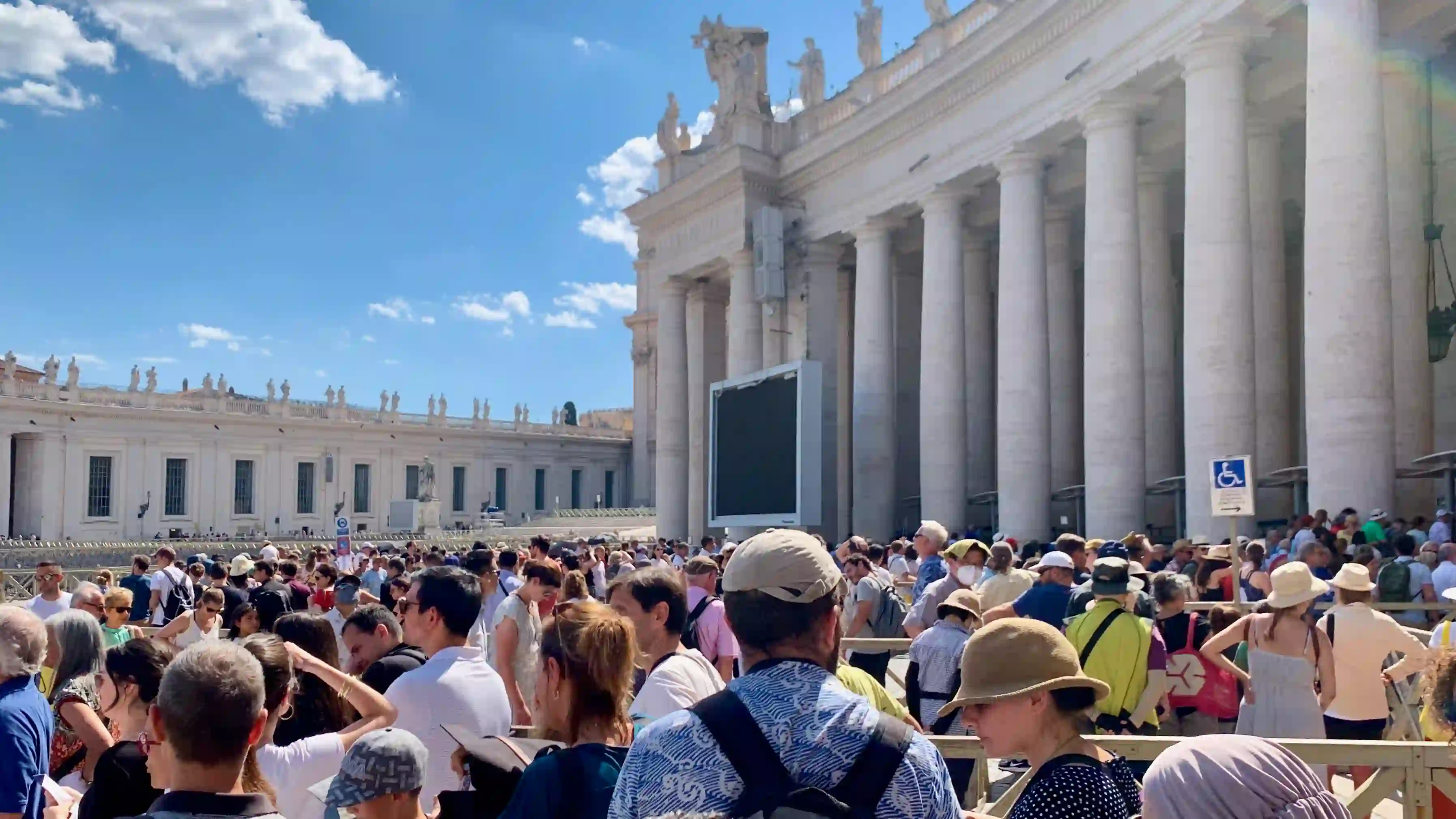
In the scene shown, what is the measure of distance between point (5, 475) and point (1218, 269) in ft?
185

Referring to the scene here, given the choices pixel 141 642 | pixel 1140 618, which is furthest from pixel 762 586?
pixel 1140 618

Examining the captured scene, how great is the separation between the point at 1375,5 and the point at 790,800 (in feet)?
54.5

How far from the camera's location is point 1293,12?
17.6 meters

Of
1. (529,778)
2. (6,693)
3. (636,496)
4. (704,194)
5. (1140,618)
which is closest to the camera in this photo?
(529,778)

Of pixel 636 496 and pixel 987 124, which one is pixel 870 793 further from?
pixel 636 496

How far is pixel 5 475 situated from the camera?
5528cm

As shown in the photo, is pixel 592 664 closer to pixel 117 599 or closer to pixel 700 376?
pixel 117 599

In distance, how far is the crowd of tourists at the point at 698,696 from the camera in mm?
2221

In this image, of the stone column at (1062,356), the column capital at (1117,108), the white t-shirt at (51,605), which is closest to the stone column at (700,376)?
the stone column at (1062,356)

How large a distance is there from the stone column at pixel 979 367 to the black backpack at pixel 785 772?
82.4 feet

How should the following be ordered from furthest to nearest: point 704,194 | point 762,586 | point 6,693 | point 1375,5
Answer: point 704,194
point 1375,5
point 6,693
point 762,586

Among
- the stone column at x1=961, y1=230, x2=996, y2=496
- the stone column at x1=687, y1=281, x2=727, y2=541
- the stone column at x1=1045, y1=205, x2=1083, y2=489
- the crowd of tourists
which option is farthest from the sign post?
the stone column at x1=687, y1=281, x2=727, y2=541

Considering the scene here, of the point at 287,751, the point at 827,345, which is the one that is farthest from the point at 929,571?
the point at 827,345

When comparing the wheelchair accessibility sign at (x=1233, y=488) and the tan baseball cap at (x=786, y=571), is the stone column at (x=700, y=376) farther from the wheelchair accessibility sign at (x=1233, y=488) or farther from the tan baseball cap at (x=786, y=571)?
the tan baseball cap at (x=786, y=571)
